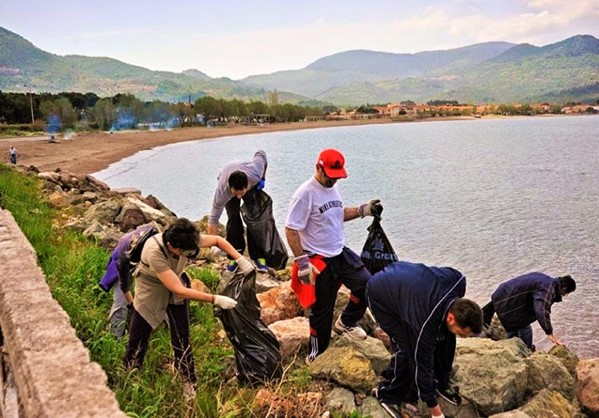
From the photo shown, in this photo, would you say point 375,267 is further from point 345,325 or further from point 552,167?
point 552,167

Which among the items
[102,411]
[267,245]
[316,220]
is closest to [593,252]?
[267,245]

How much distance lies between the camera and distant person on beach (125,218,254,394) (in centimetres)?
347

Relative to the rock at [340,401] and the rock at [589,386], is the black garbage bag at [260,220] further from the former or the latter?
the rock at [589,386]

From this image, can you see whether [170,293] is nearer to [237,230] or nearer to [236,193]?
[236,193]

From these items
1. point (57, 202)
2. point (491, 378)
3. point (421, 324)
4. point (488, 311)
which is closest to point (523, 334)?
point (488, 311)

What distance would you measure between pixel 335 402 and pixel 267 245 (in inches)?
110

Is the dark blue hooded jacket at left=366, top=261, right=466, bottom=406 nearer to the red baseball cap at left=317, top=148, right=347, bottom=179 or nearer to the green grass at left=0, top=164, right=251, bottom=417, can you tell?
the red baseball cap at left=317, top=148, right=347, bottom=179

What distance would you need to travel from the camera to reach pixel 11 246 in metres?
4.05

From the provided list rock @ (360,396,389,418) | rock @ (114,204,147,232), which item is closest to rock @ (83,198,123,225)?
rock @ (114,204,147,232)

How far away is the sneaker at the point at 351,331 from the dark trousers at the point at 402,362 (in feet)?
2.34

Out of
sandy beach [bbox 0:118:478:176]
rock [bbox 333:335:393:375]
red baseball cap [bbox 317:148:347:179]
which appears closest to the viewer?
red baseball cap [bbox 317:148:347:179]

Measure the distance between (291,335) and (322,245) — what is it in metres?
0.84

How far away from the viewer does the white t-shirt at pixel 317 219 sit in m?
4.50

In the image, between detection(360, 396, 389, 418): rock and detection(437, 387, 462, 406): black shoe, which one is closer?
detection(360, 396, 389, 418): rock
